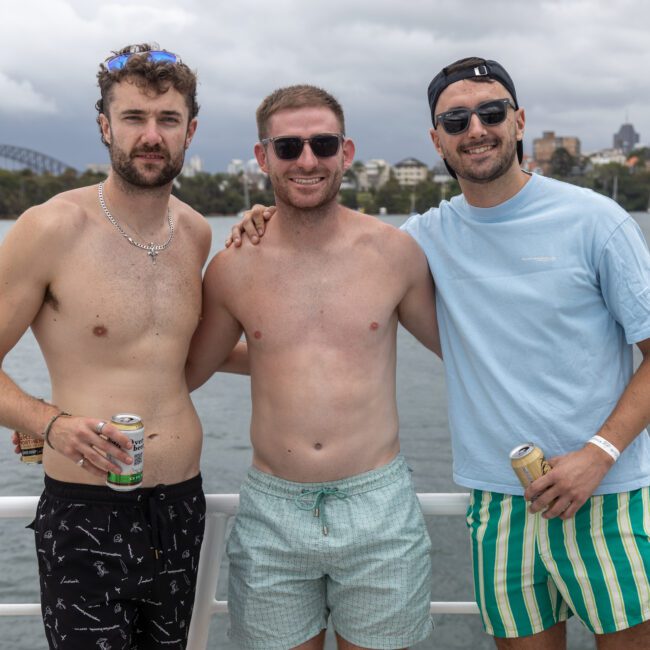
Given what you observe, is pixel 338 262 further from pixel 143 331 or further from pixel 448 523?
pixel 448 523

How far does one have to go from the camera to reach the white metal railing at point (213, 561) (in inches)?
112

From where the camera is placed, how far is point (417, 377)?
20.8m

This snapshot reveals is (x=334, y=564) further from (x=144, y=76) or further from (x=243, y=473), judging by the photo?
(x=243, y=473)

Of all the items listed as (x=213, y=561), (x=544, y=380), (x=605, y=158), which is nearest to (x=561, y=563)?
(x=544, y=380)

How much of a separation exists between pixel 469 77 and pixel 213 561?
6.48 feet

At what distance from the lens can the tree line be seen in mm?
57688

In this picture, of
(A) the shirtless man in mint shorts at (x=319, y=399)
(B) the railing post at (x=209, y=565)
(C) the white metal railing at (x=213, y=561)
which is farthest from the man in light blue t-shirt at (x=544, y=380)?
(B) the railing post at (x=209, y=565)

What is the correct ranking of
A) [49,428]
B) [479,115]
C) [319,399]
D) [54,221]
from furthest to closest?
[319,399] < [479,115] < [54,221] < [49,428]

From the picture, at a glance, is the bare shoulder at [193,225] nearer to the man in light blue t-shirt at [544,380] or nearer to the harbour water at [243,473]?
the man in light blue t-shirt at [544,380]

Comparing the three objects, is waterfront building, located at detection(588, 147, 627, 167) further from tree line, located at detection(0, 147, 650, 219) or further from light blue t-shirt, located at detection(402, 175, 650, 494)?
light blue t-shirt, located at detection(402, 175, 650, 494)

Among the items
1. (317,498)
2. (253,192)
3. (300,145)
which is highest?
(300,145)

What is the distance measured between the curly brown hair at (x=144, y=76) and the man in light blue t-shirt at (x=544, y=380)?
2.99ft

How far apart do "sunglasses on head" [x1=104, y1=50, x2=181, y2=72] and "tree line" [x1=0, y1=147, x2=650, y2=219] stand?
163 ft

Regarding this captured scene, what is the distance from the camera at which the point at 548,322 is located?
2.60 m
